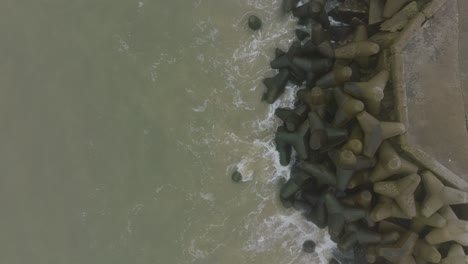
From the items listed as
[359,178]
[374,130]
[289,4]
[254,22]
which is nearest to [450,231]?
[359,178]

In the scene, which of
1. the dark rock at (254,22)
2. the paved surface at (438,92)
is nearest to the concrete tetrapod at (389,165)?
the paved surface at (438,92)

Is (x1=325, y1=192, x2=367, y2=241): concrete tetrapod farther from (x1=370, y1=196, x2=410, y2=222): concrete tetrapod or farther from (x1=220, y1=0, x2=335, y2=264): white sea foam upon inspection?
(x1=220, y1=0, x2=335, y2=264): white sea foam

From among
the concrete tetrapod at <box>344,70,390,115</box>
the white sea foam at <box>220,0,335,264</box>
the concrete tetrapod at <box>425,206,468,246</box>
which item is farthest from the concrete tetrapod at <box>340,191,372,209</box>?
the white sea foam at <box>220,0,335,264</box>

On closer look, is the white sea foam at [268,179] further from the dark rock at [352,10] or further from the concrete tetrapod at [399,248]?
the concrete tetrapod at [399,248]

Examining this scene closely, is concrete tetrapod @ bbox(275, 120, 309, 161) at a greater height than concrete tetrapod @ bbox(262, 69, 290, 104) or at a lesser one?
lesser

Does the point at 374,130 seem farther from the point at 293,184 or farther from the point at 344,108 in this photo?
the point at 293,184

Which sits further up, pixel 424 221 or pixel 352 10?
pixel 352 10

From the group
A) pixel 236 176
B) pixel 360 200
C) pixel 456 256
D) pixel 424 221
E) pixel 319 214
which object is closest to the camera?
pixel 456 256
